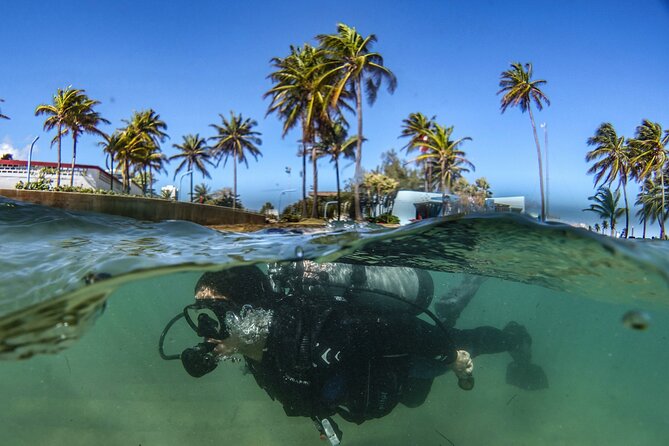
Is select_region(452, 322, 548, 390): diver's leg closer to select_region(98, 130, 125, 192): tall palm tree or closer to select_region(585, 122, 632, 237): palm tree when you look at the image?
select_region(585, 122, 632, 237): palm tree

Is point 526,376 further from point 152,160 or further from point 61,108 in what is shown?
point 152,160

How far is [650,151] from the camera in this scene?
3412 cm

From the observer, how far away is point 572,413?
8.61m

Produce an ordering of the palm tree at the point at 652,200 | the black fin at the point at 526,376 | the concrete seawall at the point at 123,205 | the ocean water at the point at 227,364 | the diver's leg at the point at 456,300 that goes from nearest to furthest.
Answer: the ocean water at the point at 227,364 → the black fin at the point at 526,376 → the diver's leg at the point at 456,300 → the concrete seawall at the point at 123,205 → the palm tree at the point at 652,200

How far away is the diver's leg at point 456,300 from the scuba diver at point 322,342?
1.53m

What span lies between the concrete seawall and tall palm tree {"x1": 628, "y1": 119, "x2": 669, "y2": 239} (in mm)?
31373

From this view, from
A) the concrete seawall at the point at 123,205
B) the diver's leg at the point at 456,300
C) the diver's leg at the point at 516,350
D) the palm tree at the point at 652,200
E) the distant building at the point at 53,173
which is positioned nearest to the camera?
the diver's leg at the point at 516,350

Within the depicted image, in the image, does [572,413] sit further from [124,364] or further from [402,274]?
[124,364]

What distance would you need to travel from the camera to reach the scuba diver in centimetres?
547

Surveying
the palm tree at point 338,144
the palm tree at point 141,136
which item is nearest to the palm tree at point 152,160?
the palm tree at point 141,136

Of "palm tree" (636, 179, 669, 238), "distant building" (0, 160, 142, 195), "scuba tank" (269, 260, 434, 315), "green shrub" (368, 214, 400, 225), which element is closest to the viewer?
"scuba tank" (269, 260, 434, 315)

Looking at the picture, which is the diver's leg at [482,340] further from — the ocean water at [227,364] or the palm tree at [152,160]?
the palm tree at [152,160]

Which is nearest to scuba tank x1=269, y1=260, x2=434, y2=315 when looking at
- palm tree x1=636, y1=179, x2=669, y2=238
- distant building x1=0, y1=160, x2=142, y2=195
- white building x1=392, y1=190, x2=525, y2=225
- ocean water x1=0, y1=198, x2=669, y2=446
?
ocean water x1=0, y1=198, x2=669, y2=446

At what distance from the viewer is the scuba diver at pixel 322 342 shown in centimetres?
547
